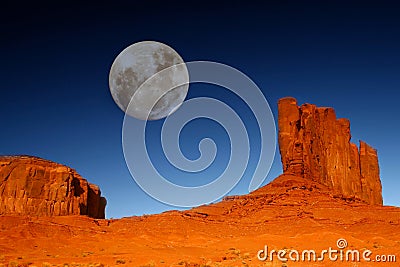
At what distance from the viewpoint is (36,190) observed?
→ 5316cm

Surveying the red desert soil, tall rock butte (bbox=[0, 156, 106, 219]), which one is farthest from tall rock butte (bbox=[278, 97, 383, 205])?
tall rock butte (bbox=[0, 156, 106, 219])

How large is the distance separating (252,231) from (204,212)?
12.9m

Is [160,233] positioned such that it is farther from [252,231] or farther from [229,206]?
[229,206]

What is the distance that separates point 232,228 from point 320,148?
28.4 meters

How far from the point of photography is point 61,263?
2781 centimetres

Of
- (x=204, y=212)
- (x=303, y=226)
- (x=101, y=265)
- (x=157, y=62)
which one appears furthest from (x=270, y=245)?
(x=204, y=212)

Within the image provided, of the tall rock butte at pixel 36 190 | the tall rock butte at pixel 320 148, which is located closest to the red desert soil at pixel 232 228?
the tall rock butte at pixel 36 190

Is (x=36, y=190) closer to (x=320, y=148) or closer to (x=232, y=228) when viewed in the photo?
(x=232, y=228)

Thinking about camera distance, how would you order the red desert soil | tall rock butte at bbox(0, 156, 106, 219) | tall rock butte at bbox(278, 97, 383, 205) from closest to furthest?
the red desert soil < tall rock butte at bbox(0, 156, 106, 219) < tall rock butte at bbox(278, 97, 383, 205)

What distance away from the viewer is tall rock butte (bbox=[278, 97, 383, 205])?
2776 inches

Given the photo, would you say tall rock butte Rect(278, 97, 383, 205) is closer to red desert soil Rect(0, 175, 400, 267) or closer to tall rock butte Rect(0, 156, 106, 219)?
red desert soil Rect(0, 175, 400, 267)

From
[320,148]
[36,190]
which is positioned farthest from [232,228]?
[320,148]

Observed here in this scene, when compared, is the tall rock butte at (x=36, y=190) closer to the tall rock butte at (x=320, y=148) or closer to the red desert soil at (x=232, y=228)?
the red desert soil at (x=232, y=228)

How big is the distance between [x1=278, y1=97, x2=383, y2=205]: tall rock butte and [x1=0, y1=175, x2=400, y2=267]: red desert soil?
6580 millimetres
